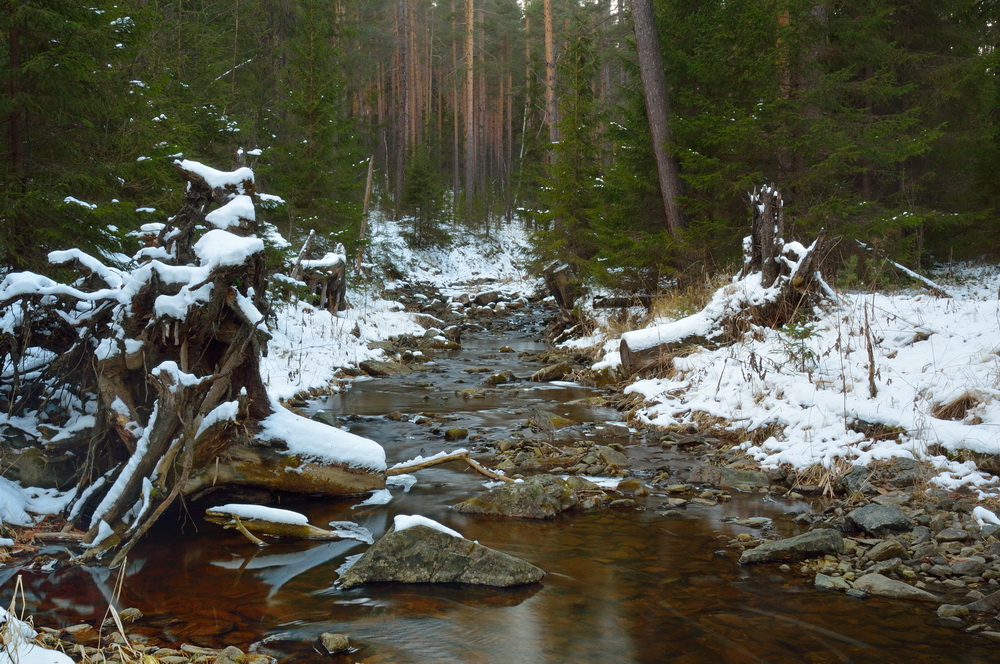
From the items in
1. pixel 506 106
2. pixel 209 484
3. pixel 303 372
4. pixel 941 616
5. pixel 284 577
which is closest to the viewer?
pixel 941 616

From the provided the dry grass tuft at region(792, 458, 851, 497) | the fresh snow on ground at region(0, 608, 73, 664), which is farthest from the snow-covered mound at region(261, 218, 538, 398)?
the dry grass tuft at region(792, 458, 851, 497)

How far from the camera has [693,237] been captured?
42.0 ft

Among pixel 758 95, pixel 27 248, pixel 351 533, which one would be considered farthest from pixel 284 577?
pixel 758 95

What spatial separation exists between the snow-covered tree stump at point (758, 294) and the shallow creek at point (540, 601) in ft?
12.5

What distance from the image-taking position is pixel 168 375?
4914mm

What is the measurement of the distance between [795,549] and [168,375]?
15.9 ft

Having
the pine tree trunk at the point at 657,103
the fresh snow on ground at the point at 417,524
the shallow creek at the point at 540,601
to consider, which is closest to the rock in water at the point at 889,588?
the shallow creek at the point at 540,601

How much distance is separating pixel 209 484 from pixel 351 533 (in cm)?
127

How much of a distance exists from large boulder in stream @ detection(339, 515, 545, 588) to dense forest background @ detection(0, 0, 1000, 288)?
4.64m

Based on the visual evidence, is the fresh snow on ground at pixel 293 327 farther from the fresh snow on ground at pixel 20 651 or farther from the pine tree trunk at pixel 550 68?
the pine tree trunk at pixel 550 68

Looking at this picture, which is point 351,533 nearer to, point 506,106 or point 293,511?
point 293,511

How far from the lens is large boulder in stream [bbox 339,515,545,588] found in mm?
4480

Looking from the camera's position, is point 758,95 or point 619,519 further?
point 758,95

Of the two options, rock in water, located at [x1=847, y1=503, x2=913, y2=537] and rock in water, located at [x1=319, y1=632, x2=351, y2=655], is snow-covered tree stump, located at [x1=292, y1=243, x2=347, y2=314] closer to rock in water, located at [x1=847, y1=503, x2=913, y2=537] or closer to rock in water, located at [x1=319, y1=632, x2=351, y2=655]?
rock in water, located at [x1=319, y1=632, x2=351, y2=655]
